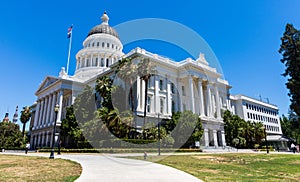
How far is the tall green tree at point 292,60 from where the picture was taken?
30.7 metres

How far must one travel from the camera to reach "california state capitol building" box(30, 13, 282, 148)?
135 ft

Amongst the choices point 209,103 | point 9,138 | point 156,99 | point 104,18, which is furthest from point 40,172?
point 104,18

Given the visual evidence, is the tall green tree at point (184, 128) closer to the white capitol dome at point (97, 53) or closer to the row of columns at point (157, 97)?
the row of columns at point (157, 97)

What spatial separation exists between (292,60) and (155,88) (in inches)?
906

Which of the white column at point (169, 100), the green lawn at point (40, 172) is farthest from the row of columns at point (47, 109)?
the green lawn at point (40, 172)

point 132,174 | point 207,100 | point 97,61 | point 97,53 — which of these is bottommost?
point 132,174

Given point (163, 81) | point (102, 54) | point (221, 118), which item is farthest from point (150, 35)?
point (102, 54)

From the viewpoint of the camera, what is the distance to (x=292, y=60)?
32500mm

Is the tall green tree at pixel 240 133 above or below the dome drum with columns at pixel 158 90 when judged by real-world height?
below

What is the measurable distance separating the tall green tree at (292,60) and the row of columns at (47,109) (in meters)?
44.3

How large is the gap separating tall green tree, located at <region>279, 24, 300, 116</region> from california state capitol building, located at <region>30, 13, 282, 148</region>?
15.7 metres

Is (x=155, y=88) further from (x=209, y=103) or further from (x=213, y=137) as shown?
(x=213, y=137)

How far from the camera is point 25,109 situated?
65.2m

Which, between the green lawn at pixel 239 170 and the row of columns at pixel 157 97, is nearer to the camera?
the green lawn at pixel 239 170
